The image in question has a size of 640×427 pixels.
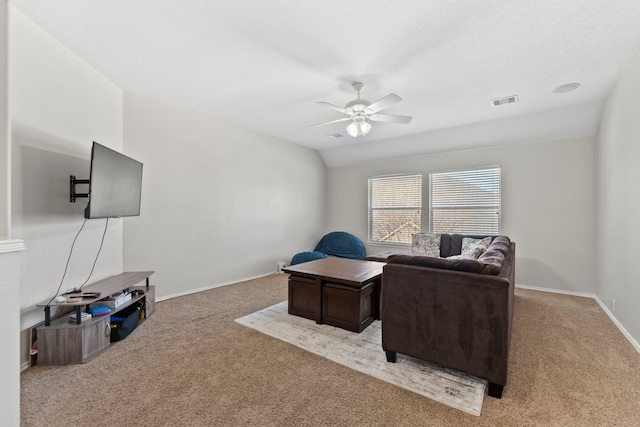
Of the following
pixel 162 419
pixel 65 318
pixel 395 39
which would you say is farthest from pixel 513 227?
pixel 65 318

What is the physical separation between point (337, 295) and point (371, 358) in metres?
0.75

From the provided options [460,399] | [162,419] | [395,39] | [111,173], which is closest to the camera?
[162,419]

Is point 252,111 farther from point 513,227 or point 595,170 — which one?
point 595,170

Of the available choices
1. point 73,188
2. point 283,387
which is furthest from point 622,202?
point 73,188

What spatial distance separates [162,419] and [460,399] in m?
1.88

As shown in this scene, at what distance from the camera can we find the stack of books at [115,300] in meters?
2.65

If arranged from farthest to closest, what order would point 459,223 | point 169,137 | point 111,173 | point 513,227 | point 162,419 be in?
point 459,223 < point 513,227 < point 169,137 < point 111,173 < point 162,419

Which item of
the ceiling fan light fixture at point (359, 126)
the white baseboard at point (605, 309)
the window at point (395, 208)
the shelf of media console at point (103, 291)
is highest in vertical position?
the ceiling fan light fixture at point (359, 126)

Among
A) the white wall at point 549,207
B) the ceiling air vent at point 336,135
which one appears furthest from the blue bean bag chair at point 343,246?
the white wall at point 549,207

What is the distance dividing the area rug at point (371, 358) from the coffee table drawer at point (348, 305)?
0.07m

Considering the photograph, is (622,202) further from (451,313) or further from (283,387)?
(283,387)

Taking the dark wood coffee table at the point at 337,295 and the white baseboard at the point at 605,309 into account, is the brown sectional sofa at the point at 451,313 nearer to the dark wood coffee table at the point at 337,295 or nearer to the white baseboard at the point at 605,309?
the dark wood coffee table at the point at 337,295

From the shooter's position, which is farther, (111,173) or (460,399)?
(111,173)

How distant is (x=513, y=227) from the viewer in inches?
185
